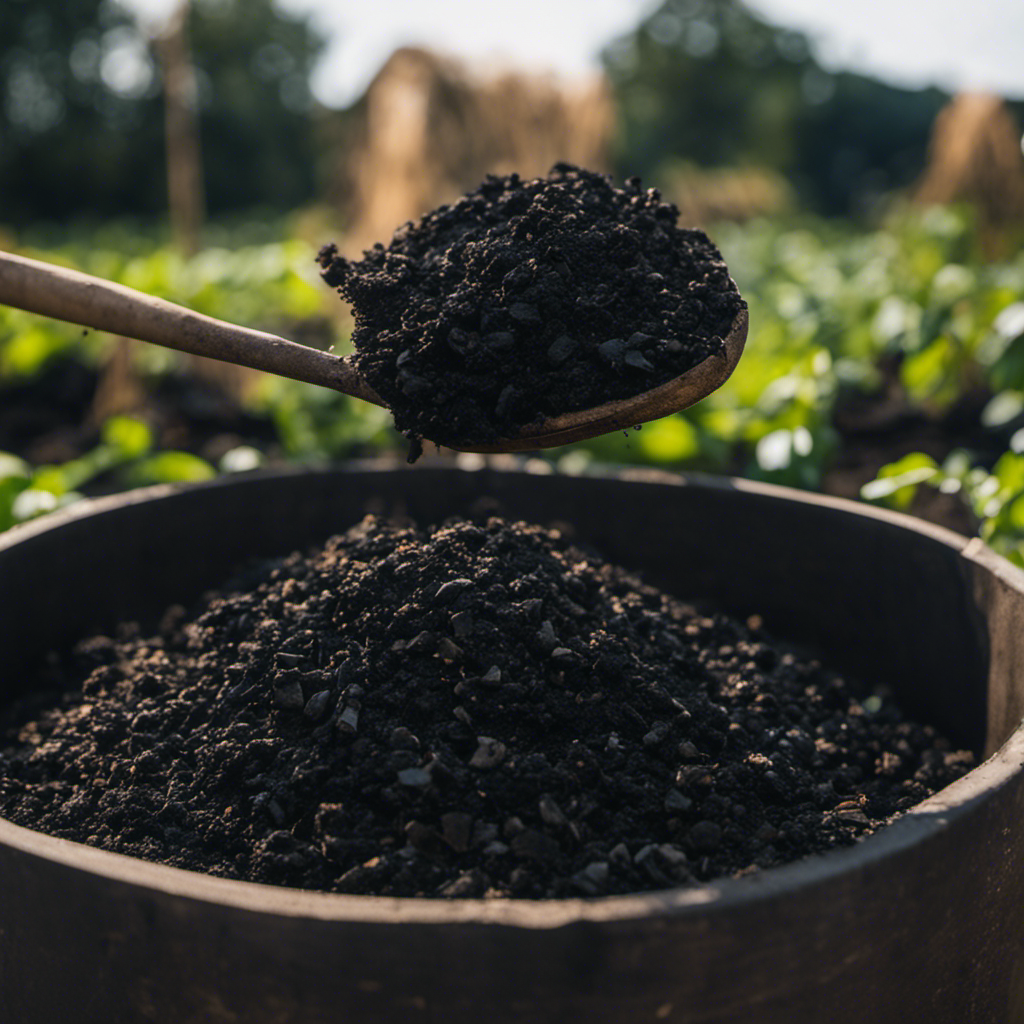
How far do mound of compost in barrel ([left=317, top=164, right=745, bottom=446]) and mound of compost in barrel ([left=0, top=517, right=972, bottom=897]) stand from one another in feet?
0.85

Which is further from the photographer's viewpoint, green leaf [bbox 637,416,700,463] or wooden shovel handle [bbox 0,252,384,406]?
green leaf [bbox 637,416,700,463]

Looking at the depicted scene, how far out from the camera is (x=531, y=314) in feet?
4.84

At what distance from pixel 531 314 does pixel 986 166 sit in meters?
10.6

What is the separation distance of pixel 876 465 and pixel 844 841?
259 centimetres

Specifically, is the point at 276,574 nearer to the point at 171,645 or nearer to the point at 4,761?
the point at 171,645

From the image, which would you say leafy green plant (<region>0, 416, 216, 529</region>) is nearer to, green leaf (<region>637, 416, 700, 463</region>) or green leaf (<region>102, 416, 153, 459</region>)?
green leaf (<region>102, 416, 153, 459</region>)

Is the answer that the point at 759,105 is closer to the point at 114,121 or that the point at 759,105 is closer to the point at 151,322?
the point at 114,121

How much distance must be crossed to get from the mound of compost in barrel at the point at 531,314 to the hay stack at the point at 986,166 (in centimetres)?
973

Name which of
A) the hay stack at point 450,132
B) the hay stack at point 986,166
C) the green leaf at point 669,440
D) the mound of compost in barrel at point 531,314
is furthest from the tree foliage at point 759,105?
the mound of compost in barrel at point 531,314

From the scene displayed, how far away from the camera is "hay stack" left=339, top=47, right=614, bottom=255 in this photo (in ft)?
19.3

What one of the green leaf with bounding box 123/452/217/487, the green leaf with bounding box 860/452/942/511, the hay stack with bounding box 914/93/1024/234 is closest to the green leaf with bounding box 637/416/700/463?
the green leaf with bounding box 860/452/942/511

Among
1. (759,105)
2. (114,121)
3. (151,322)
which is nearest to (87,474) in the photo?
(151,322)

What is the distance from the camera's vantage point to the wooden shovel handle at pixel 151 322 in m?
1.40

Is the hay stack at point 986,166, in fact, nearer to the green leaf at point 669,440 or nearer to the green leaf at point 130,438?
the green leaf at point 669,440
